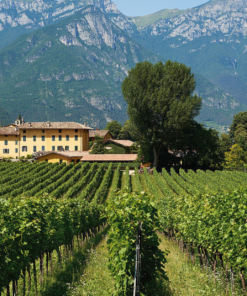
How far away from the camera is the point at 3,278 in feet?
23.9

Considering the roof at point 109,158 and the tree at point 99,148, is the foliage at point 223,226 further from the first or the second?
the tree at point 99,148

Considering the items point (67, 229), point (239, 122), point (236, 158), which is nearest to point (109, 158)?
point (236, 158)

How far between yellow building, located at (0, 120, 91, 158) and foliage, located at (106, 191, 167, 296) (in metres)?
59.7

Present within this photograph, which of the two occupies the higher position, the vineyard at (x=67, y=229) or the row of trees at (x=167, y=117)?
the row of trees at (x=167, y=117)

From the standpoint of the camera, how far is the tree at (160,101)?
47.1 metres

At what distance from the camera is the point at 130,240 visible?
7.58m

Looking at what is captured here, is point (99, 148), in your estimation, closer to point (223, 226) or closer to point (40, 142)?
point (40, 142)

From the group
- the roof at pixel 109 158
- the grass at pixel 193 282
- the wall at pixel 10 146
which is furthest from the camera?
the wall at pixel 10 146

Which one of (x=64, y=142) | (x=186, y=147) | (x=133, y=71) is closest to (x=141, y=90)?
(x=133, y=71)

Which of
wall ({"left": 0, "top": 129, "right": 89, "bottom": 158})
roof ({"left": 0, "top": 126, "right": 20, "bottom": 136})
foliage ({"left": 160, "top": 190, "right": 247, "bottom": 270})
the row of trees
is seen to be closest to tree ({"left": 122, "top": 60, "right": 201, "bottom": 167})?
the row of trees

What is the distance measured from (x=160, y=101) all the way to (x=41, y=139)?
104 feet

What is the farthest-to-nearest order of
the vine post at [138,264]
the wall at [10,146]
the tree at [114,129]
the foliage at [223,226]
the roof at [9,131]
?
the tree at [114,129] < the wall at [10,146] < the roof at [9,131] < the foliage at [223,226] < the vine post at [138,264]

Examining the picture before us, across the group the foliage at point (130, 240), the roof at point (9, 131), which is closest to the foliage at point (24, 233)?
the foliage at point (130, 240)

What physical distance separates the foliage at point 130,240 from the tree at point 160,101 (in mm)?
39179
